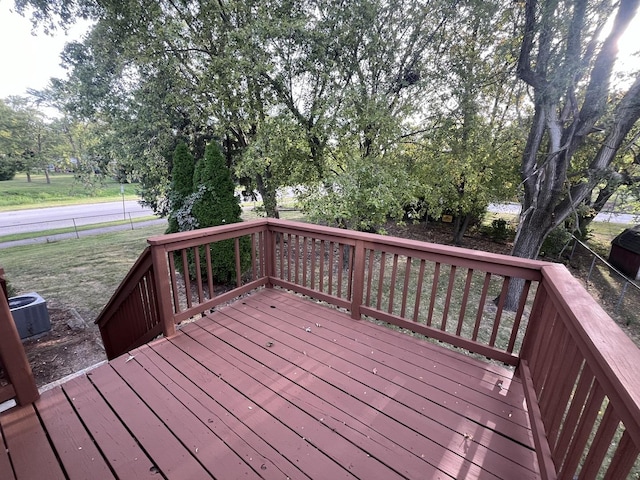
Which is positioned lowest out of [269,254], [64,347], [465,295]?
[64,347]

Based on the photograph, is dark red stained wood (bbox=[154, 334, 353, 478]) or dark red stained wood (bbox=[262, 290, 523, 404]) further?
dark red stained wood (bbox=[262, 290, 523, 404])

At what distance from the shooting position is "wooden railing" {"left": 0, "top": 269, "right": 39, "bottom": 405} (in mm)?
1618

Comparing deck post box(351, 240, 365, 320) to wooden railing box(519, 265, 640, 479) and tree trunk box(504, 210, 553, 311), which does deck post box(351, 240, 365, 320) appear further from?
tree trunk box(504, 210, 553, 311)

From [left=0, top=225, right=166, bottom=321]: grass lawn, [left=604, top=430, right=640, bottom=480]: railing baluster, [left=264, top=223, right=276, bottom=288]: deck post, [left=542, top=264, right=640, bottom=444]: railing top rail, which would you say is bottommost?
[left=0, top=225, right=166, bottom=321]: grass lawn

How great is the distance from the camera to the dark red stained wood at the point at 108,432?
1414 mm

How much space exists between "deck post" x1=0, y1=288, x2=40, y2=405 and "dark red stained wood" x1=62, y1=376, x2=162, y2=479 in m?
0.18

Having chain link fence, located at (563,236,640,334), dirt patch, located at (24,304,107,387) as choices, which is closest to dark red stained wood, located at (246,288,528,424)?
dirt patch, located at (24,304,107,387)

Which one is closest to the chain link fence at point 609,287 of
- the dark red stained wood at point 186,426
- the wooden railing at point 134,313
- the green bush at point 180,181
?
the dark red stained wood at point 186,426

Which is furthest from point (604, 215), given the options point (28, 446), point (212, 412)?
point (28, 446)

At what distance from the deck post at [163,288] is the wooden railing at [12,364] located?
0.82 m

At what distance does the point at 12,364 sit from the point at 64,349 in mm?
2763

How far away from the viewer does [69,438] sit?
5.11ft

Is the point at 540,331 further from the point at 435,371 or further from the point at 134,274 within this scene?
the point at 134,274

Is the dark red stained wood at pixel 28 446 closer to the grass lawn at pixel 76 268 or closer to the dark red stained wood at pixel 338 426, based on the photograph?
the dark red stained wood at pixel 338 426
